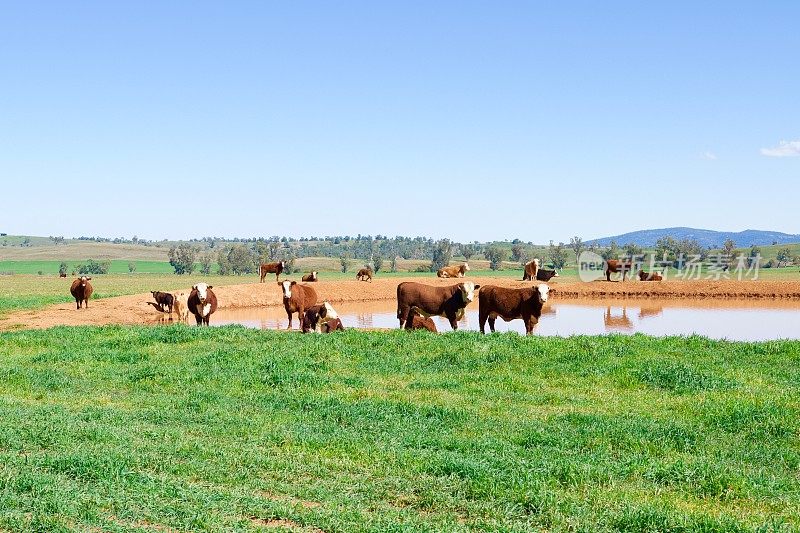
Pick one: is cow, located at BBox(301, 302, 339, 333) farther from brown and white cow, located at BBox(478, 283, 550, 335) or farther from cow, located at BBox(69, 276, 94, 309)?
cow, located at BBox(69, 276, 94, 309)

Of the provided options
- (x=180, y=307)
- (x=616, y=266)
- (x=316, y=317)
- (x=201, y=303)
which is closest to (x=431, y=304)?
(x=316, y=317)

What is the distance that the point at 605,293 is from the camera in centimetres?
4888

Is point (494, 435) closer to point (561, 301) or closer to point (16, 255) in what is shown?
point (561, 301)

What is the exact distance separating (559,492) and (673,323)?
87.2ft

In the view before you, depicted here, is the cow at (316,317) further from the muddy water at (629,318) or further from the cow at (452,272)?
the cow at (452,272)

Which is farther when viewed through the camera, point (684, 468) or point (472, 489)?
point (684, 468)

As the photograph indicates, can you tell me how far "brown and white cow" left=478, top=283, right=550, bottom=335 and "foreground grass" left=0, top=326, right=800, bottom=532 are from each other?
5422 mm

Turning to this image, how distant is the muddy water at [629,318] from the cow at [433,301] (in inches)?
127

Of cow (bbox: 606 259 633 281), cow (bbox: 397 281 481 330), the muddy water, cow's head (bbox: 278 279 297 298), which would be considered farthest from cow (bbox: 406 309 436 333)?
cow (bbox: 606 259 633 281)

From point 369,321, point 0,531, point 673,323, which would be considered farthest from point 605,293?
point 0,531

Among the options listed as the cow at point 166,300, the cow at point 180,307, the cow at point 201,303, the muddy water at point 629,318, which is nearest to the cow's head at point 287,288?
the cow at point 201,303

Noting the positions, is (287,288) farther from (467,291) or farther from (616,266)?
(616,266)

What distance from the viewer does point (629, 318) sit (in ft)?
112

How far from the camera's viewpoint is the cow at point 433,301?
2375 cm
